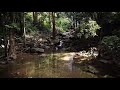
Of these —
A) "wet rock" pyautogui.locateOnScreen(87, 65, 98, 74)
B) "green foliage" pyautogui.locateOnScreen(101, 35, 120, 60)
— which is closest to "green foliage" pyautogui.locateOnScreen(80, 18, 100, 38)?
"green foliage" pyautogui.locateOnScreen(101, 35, 120, 60)

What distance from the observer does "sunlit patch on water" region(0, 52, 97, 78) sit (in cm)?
934

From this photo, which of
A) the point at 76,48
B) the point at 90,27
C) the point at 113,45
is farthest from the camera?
the point at 76,48

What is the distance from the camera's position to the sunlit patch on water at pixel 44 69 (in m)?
9.34

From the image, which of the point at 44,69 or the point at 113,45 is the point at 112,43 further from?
the point at 44,69

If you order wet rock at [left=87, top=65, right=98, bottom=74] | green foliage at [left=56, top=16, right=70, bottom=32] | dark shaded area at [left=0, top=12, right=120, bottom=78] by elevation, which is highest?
green foliage at [left=56, top=16, right=70, bottom=32]

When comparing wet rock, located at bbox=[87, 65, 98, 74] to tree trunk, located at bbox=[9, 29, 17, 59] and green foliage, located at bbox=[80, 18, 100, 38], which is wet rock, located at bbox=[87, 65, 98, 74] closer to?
green foliage, located at bbox=[80, 18, 100, 38]

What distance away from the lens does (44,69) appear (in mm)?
10281

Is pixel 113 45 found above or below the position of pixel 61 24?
below

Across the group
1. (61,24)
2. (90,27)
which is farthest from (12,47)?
(61,24)

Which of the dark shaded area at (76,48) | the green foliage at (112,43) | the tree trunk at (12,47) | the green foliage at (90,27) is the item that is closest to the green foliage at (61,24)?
the dark shaded area at (76,48)

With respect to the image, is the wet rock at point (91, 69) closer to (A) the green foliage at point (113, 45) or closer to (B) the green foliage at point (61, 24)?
(A) the green foliage at point (113, 45)

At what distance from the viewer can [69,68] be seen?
10.5m

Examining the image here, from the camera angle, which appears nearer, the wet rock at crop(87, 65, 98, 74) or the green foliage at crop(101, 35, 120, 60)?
the green foliage at crop(101, 35, 120, 60)
